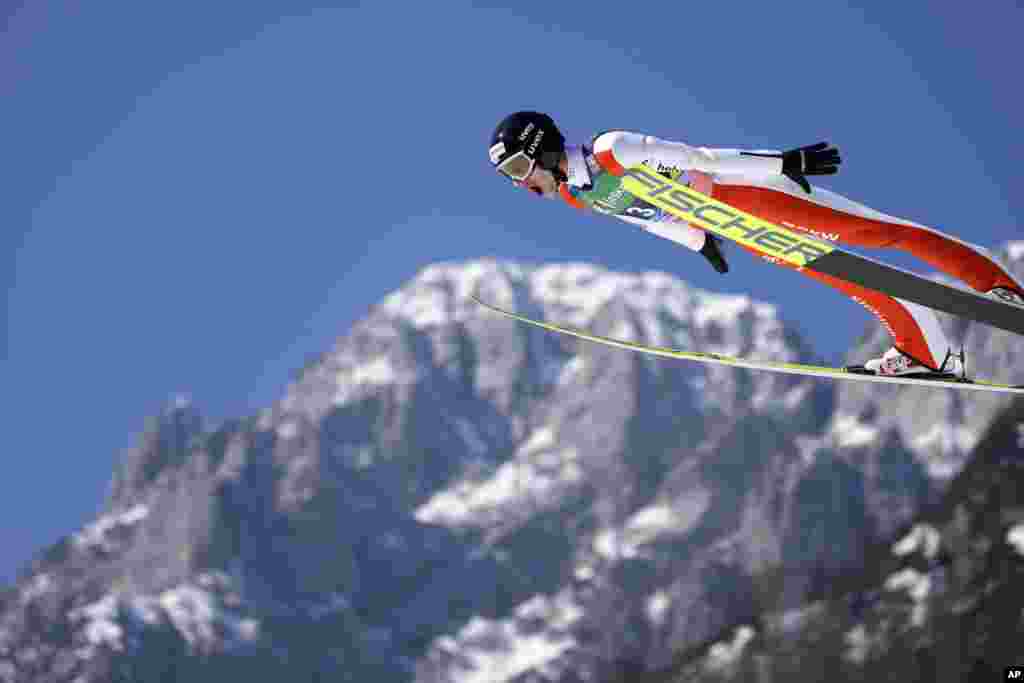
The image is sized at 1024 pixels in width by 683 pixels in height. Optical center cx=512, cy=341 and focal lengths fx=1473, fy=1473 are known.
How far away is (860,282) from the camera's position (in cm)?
1966

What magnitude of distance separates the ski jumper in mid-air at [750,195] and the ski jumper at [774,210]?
14 mm

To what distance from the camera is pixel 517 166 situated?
20.3 meters

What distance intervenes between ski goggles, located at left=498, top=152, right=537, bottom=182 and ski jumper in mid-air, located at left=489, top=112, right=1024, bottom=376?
14 millimetres

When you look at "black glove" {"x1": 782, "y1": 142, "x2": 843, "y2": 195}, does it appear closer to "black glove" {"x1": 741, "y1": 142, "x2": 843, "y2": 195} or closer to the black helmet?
"black glove" {"x1": 741, "y1": 142, "x2": 843, "y2": 195}

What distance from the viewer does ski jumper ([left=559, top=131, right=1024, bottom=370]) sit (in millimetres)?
19688

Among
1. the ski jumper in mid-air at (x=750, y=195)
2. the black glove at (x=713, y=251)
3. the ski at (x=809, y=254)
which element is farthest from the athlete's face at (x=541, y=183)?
the black glove at (x=713, y=251)

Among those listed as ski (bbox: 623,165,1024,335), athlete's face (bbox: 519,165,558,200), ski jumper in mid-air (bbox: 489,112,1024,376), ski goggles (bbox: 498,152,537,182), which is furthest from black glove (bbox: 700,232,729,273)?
ski goggles (bbox: 498,152,537,182)

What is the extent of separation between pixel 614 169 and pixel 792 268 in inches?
111

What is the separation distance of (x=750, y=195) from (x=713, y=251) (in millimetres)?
1183

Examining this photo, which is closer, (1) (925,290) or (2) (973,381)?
(1) (925,290)

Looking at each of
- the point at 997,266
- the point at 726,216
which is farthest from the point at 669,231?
the point at 997,266

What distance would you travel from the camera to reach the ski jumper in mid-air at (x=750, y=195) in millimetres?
19781

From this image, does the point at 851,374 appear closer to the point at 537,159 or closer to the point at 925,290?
the point at 925,290

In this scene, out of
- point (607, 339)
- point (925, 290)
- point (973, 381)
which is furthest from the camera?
point (607, 339)
